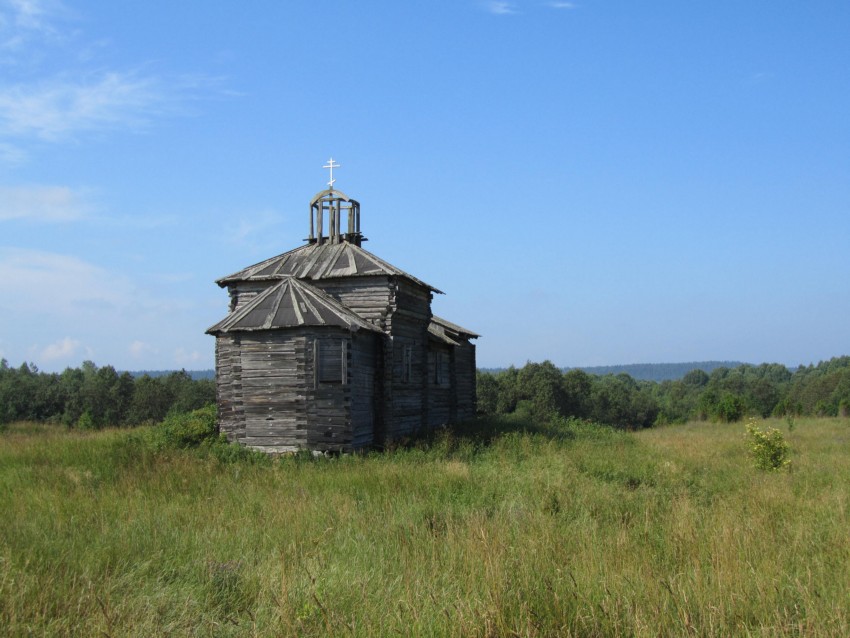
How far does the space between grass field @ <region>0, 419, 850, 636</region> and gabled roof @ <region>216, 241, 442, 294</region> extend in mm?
8078

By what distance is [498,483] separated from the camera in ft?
40.3

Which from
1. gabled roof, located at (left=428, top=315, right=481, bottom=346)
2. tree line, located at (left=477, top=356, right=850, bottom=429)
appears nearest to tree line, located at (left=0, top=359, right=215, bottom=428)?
tree line, located at (left=477, top=356, right=850, bottom=429)

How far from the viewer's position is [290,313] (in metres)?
18.2

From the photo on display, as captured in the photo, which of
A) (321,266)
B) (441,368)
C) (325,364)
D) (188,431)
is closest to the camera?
(325,364)

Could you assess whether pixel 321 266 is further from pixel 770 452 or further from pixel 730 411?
pixel 730 411

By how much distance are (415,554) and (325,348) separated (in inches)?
455

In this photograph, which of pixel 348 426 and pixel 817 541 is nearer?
pixel 817 541

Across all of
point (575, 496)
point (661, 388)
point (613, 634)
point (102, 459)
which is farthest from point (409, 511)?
point (661, 388)

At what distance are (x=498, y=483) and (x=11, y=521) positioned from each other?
765 cm

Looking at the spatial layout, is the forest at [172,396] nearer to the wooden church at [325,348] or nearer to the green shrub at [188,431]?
the wooden church at [325,348]

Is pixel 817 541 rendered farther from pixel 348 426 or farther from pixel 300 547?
pixel 348 426

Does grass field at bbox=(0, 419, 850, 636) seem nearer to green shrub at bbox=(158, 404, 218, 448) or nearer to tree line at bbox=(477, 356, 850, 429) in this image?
green shrub at bbox=(158, 404, 218, 448)

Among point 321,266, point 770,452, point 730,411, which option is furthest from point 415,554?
point 730,411

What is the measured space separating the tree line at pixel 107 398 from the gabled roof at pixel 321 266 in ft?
148
